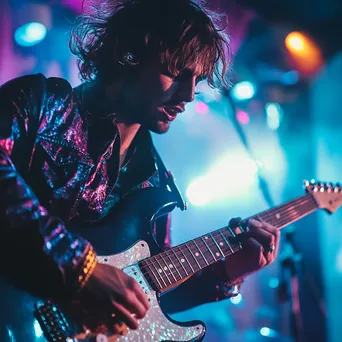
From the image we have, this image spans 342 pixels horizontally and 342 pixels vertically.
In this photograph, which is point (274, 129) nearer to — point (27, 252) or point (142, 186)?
point (142, 186)

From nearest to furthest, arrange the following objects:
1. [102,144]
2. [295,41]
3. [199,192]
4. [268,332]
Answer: [102,144] → [199,192] → [268,332] → [295,41]

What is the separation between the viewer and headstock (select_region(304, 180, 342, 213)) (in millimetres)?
2668

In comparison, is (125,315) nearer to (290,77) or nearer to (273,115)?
(273,115)

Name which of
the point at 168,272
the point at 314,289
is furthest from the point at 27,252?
the point at 314,289

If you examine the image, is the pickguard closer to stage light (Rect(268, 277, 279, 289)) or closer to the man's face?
the man's face

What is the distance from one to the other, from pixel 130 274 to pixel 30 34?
2.21 metres

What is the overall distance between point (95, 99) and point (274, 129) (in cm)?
365

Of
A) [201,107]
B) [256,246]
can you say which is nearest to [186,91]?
[256,246]

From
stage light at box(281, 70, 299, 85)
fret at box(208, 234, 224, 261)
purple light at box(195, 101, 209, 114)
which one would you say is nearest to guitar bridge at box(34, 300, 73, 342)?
fret at box(208, 234, 224, 261)

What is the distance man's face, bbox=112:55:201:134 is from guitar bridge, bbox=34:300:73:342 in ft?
3.25

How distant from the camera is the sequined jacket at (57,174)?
1.12m

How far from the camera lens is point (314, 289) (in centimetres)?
437

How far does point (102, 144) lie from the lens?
5.67 ft

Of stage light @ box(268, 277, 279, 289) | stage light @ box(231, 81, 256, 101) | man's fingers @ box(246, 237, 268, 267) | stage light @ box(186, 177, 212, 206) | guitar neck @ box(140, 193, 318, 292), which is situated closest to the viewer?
guitar neck @ box(140, 193, 318, 292)
